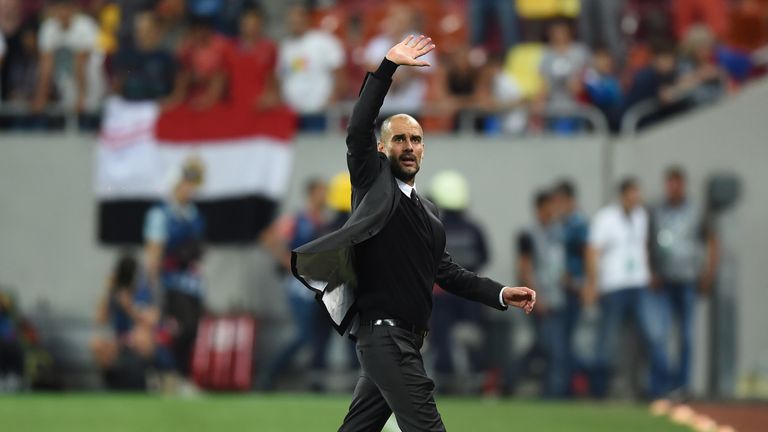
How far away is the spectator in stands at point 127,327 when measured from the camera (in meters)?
17.2

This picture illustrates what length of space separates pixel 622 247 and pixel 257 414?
5034 millimetres

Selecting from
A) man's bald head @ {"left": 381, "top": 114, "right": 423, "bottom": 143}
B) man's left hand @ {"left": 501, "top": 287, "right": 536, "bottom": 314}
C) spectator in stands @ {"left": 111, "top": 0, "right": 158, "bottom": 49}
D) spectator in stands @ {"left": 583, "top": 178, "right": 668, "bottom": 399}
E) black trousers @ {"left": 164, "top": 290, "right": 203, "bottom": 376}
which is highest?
spectator in stands @ {"left": 111, "top": 0, "right": 158, "bottom": 49}

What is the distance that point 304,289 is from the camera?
17.6 metres

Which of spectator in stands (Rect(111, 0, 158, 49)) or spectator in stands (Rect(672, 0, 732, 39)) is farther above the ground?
spectator in stands (Rect(672, 0, 732, 39))

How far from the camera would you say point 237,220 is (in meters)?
19.6

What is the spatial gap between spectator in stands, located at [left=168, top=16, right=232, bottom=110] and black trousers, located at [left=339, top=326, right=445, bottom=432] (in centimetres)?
1167

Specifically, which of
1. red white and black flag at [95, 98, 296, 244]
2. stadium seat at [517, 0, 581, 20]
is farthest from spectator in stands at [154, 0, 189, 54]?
stadium seat at [517, 0, 581, 20]

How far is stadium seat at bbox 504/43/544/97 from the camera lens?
19859 millimetres

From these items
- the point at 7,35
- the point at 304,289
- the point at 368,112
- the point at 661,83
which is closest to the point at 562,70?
the point at 661,83

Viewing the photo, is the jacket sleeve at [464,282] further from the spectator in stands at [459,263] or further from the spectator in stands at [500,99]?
the spectator in stands at [500,99]

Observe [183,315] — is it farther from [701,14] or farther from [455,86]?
[701,14]

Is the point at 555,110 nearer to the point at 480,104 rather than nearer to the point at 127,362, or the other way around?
the point at 480,104

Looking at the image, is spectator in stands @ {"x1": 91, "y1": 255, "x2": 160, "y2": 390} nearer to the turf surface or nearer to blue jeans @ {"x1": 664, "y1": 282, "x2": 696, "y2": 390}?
the turf surface

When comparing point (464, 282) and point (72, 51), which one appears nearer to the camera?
point (464, 282)
